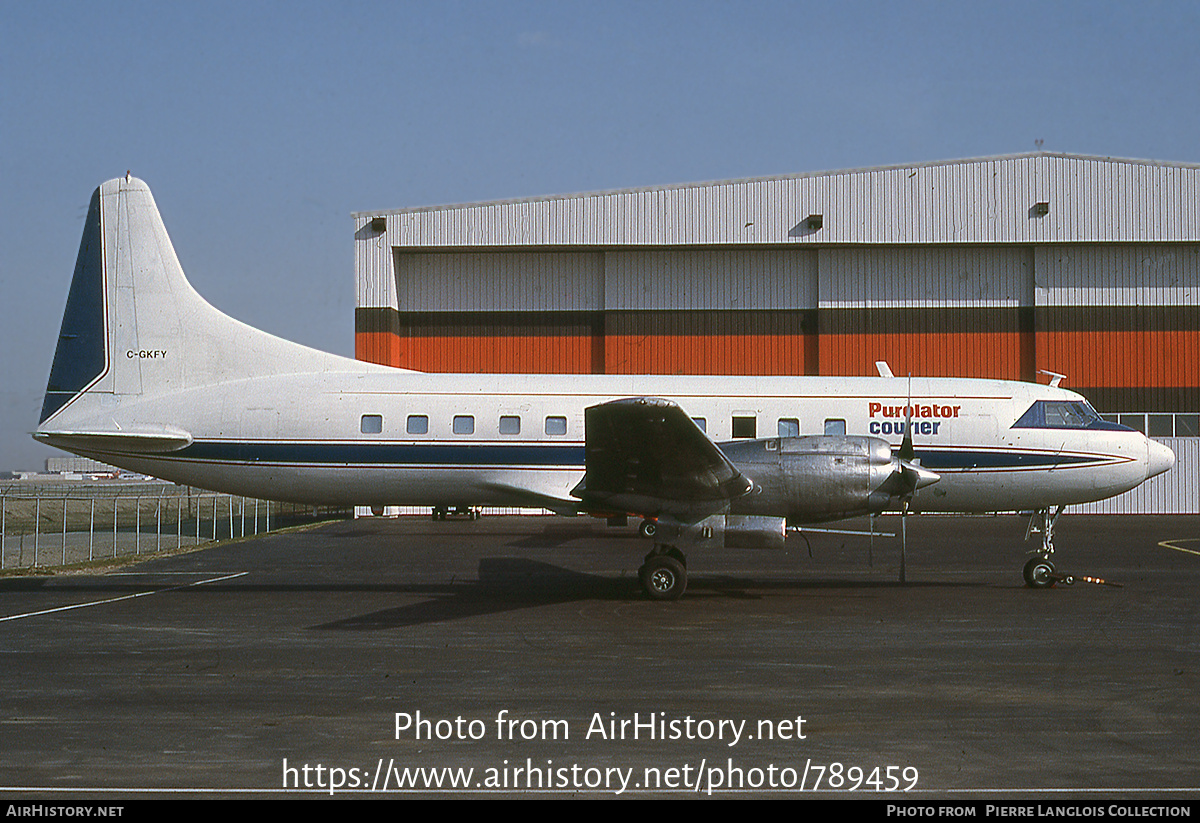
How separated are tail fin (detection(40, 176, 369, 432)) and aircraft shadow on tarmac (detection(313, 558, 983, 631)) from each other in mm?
4632

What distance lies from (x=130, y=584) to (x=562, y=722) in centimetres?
1206

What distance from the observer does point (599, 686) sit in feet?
27.7

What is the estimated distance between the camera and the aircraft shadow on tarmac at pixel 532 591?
40.8 ft

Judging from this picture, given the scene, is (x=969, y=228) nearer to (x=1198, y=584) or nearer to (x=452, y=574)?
(x=1198, y=584)

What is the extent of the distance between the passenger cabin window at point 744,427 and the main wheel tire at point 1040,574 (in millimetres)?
4956

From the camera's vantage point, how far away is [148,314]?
53.9ft

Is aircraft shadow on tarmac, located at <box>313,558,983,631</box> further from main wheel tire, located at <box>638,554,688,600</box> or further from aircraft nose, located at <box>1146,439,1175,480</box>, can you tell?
aircraft nose, located at <box>1146,439,1175,480</box>

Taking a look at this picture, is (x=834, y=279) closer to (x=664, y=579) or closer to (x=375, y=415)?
(x=375, y=415)

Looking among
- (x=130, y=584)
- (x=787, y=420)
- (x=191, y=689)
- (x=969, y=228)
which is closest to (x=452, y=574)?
(x=130, y=584)

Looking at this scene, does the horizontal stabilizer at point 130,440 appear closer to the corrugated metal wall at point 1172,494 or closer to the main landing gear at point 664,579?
the main landing gear at point 664,579

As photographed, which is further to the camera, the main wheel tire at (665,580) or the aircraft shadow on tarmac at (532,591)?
the main wheel tire at (665,580)

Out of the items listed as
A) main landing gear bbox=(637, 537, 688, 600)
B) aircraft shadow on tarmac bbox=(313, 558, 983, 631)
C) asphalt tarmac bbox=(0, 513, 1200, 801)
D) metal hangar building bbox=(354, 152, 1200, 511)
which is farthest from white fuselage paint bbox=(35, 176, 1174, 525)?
metal hangar building bbox=(354, 152, 1200, 511)

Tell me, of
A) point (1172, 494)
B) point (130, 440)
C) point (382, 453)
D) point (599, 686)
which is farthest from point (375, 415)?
point (1172, 494)

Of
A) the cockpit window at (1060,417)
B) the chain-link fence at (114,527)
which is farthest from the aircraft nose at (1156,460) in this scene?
the chain-link fence at (114,527)
